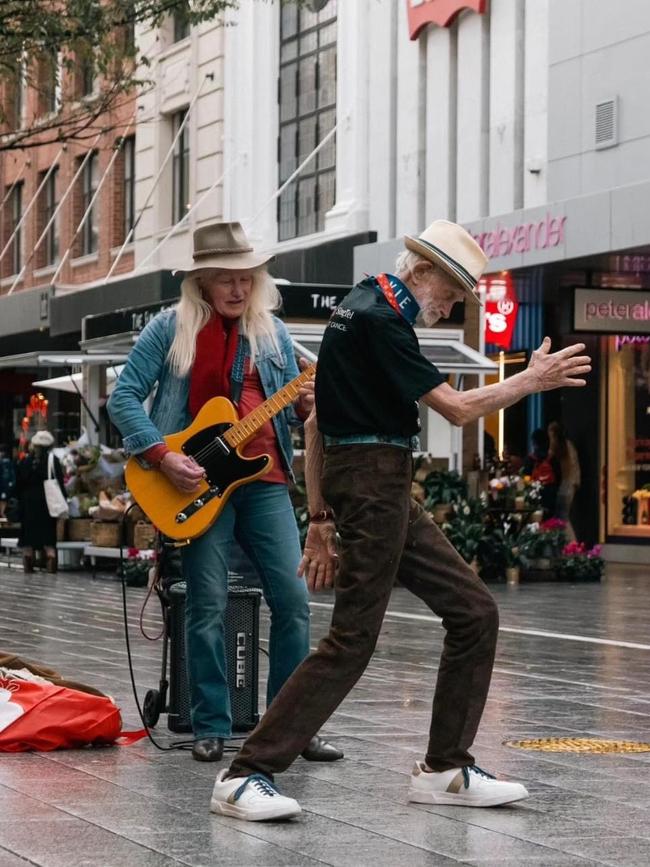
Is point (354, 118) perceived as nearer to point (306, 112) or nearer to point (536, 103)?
point (306, 112)

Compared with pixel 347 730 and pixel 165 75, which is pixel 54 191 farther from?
pixel 347 730

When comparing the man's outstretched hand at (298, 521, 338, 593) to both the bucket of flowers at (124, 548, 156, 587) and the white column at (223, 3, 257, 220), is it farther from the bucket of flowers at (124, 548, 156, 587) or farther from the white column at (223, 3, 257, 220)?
the white column at (223, 3, 257, 220)

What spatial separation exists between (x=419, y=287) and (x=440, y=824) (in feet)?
5.65

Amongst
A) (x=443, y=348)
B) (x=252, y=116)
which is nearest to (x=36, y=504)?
(x=443, y=348)

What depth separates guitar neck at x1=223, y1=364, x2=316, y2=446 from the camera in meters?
7.04

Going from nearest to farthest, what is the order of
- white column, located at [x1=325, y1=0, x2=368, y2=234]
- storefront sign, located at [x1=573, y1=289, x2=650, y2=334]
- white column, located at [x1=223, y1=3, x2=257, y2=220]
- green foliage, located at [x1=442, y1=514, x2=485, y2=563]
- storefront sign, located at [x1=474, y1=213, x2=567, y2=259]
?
green foliage, located at [x1=442, y1=514, x2=485, y2=563]
storefront sign, located at [x1=474, y1=213, x2=567, y2=259]
storefront sign, located at [x1=573, y1=289, x2=650, y2=334]
white column, located at [x1=325, y1=0, x2=368, y2=234]
white column, located at [x1=223, y1=3, x2=257, y2=220]

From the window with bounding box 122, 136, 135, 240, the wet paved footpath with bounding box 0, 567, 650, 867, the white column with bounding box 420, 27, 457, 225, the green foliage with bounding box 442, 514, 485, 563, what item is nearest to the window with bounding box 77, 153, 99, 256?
the window with bounding box 122, 136, 135, 240

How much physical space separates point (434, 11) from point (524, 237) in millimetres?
5243

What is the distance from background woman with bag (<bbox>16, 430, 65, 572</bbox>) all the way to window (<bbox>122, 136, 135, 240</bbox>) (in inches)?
493

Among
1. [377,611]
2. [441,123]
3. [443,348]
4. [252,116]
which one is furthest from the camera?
[252,116]

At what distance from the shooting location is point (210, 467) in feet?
23.3

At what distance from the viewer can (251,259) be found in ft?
24.1

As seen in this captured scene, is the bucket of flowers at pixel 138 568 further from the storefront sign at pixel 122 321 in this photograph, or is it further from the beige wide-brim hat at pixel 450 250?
the beige wide-brim hat at pixel 450 250

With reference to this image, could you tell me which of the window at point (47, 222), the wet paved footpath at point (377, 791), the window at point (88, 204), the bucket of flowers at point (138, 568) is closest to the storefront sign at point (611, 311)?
the bucket of flowers at point (138, 568)
